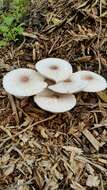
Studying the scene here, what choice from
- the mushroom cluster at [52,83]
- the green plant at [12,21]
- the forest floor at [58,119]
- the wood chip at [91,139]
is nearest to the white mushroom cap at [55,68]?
the mushroom cluster at [52,83]

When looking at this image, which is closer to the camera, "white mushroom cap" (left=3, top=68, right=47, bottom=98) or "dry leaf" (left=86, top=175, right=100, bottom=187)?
"dry leaf" (left=86, top=175, right=100, bottom=187)

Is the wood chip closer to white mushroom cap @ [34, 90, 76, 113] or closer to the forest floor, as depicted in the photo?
the forest floor

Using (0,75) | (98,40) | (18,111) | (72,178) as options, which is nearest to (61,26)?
(98,40)

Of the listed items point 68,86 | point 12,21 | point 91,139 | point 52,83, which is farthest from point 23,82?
point 12,21

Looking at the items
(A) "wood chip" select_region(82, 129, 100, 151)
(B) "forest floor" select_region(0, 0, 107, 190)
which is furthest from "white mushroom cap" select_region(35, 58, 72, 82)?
(A) "wood chip" select_region(82, 129, 100, 151)

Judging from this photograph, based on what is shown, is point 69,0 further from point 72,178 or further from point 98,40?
point 72,178
